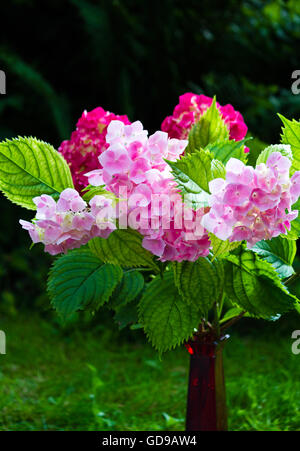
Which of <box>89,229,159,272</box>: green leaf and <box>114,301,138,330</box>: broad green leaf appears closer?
<box>89,229,159,272</box>: green leaf

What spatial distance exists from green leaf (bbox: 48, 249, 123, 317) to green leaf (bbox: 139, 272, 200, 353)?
0.14 ft

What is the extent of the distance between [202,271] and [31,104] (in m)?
1.99

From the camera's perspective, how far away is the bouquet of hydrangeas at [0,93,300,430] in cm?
48

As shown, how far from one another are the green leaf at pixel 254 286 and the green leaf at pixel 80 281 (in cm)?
12

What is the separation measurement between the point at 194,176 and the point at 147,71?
1903 millimetres

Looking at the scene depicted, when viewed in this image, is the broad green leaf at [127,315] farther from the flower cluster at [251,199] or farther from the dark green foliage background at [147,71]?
the dark green foliage background at [147,71]

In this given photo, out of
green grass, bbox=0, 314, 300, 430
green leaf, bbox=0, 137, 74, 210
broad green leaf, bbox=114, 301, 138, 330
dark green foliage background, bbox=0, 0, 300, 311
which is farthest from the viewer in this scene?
dark green foliage background, bbox=0, 0, 300, 311

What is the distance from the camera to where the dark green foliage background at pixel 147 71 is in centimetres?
202

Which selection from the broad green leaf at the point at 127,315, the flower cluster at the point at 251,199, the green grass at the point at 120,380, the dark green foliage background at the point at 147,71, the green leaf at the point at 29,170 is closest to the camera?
the flower cluster at the point at 251,199

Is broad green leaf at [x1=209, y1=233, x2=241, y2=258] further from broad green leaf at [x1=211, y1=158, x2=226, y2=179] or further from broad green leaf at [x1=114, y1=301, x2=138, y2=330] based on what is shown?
broad green leaf at [x1=114, y1=301, x2=138, y2=330]

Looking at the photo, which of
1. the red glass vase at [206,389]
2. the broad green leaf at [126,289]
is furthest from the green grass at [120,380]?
the broad green leaf at [126,289]

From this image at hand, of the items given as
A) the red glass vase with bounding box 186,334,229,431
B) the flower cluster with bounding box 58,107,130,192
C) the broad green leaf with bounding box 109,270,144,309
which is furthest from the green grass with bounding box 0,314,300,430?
the flower cluster with bounding box 58,107,130,192

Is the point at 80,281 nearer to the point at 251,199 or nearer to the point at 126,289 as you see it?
the point at 126,289
